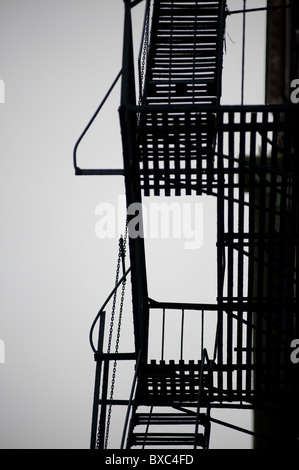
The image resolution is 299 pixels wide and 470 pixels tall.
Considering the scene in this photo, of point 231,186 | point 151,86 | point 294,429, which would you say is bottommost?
point 294,429

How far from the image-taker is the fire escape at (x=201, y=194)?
27.5 feet

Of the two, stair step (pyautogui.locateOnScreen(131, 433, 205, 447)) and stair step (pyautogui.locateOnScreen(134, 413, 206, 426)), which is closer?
stair step (pyautogui.locateOnScreen(131, 433, 205, 447))

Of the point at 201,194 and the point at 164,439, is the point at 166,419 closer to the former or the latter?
the point at 164,439

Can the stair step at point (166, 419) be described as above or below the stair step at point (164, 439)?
above

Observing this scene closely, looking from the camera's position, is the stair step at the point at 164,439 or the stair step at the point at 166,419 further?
the stair step at the point at 166,419

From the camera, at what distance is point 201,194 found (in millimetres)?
9016

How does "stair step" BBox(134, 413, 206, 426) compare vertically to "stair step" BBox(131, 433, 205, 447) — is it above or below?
above

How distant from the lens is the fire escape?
8391mm

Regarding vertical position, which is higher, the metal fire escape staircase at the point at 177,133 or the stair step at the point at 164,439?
the metal fire escape staircase at the point at 177,133

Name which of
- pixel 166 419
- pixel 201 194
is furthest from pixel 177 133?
pixel 166 419

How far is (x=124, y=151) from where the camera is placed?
8.51m
